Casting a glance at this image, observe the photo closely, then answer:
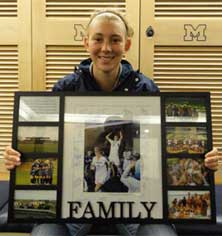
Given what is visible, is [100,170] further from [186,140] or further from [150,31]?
[150,31]

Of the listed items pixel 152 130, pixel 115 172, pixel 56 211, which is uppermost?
pixel 152 130

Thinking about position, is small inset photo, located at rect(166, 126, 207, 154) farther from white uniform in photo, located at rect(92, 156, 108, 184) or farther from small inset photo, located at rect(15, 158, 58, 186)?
small inset photo, located at rect(15, 158, 58, 186)

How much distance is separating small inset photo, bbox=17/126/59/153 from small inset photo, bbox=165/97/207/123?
32cm

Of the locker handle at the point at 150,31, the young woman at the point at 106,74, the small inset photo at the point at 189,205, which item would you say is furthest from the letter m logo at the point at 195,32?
the small inset photo at the point at 189,205

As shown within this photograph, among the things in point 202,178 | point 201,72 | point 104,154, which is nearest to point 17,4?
point 201,72

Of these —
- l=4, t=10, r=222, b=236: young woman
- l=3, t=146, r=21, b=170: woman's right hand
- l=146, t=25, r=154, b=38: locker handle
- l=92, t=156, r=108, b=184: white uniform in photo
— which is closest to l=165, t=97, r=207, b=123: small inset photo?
l=4, t=10, r=222, b=236: young woman

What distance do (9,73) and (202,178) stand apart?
1.12 m

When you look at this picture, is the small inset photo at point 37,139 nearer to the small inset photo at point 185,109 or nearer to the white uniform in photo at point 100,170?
the white uniform in photo at point 100,170

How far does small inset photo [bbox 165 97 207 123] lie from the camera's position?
104 centimetres

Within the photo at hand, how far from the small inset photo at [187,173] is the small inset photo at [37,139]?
0.32m

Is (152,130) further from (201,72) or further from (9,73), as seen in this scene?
(9,73)

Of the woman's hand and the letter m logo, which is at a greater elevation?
the letter m logo

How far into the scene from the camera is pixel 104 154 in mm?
1024

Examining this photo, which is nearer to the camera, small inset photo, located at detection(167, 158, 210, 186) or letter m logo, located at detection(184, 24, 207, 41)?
small inset photo, located at detection(167, 158, 210, 186)
